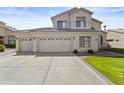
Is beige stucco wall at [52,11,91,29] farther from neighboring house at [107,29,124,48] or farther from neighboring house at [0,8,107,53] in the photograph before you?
neighboring house at [107,29,124,48]

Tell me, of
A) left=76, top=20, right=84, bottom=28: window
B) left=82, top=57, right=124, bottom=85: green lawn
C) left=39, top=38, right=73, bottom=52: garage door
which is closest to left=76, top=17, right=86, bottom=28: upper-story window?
left=76, top=20, right=84, bottom=28: window

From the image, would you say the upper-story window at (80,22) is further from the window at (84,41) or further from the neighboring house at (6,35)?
the neighboring house at (6,35)

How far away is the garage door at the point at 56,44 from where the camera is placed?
31.0 meters

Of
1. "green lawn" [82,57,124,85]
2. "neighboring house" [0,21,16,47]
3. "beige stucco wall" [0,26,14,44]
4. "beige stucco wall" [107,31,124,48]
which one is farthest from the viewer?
"beige stucco wall" [0,26,14,44]

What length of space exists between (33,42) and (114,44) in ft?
64.0

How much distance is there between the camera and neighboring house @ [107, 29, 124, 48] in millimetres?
44688

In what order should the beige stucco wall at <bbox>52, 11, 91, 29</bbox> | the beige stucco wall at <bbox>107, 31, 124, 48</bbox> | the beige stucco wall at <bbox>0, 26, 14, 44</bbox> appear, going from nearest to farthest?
the beige stucco wall at <bbox>52, 11, 91, 29</bbox>
the beige stucco wall at <bbox>107, 31, 124, 48</bbox>
the beige stucco wall at <bbox>0, 26, 14, 44</bbox>

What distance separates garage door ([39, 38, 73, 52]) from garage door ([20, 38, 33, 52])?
5.13 ft

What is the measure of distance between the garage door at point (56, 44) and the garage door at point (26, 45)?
61.5 inches

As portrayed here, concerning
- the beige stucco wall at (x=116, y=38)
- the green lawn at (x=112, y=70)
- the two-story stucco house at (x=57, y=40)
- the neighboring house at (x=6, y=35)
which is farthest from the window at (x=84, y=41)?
the neighboring house at (x=6, y=35)

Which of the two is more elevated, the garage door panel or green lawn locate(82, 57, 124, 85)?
the garage door panel

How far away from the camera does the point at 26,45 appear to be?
105 feet

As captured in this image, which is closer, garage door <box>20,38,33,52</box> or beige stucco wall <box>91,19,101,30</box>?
garage door <box>20,38,33,52</box>

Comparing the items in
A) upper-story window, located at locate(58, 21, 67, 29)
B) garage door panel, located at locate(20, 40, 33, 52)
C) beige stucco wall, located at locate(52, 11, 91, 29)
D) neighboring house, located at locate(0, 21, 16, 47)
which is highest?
beige stucco wall, located at locate(52, 11, 91, 29)
